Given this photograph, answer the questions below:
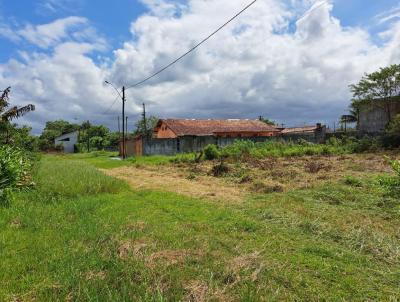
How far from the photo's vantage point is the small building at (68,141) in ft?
232

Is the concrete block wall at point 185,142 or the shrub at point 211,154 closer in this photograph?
the shrub at point 211,154

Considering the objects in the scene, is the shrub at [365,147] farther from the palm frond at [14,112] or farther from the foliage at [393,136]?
the palm frond at [14,112]

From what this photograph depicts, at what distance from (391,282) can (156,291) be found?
2687 mm

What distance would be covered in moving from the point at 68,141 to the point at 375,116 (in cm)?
5482

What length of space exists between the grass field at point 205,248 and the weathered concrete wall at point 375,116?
102ft

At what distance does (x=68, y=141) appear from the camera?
72.3 m

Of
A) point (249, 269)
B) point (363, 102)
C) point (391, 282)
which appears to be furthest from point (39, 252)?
point (363, 102)

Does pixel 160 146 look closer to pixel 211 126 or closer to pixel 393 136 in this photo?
pixel 211 126

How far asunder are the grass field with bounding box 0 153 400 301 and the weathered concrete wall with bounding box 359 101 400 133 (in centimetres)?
3096

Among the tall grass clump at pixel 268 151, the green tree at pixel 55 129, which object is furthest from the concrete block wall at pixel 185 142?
the green tree at pixel 55 129

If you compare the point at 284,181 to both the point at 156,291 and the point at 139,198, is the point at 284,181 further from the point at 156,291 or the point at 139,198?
the point at 156,291

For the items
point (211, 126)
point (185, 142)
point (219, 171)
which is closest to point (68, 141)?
point (211, 126)

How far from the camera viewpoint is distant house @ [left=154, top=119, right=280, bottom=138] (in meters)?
41.0

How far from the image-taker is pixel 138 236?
623cm
